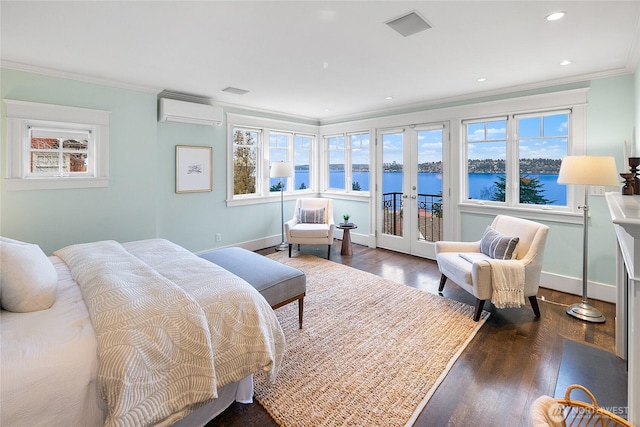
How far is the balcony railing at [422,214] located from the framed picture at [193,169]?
3.00m

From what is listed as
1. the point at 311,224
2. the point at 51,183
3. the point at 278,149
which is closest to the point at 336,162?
the point at 278,149

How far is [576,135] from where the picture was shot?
344cm

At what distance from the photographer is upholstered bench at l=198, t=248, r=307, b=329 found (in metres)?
2.40

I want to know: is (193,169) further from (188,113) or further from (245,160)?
(245,160)

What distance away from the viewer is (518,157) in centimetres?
396

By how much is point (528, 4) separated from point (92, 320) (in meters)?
3.07

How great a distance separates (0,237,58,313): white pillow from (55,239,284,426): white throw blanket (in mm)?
167

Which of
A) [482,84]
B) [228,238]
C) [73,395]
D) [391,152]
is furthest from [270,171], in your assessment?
[73,395]

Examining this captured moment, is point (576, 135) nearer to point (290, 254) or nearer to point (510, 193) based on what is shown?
point (510, 193)

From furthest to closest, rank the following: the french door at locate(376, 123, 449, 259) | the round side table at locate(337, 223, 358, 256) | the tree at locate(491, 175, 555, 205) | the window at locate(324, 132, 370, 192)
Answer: the window at locate(324, 132, 370, 192) < the round side table at locate(337, 223, 358, 256) < the french door at locate(376, 123, 449, 259) < the tree at locate(491, 175, 555, 205)

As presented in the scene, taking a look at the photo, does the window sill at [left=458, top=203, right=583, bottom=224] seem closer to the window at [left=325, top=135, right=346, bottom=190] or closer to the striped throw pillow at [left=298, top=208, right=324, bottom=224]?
the striped throw pillow at [left=298, top=208, right=324, bottom=224]

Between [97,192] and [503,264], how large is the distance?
4.44 metres

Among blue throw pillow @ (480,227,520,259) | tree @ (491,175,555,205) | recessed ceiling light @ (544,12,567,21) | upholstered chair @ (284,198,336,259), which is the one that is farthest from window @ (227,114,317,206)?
recessed ceiling light @ (544,12,567,21)

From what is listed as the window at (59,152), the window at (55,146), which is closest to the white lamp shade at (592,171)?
the window at (55,146)
